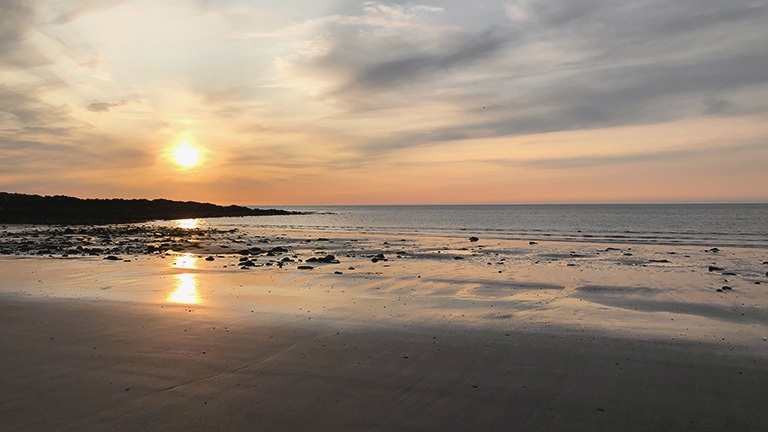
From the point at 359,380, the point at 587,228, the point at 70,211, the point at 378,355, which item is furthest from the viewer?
the point at 70,211

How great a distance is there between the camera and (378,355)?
8.05m

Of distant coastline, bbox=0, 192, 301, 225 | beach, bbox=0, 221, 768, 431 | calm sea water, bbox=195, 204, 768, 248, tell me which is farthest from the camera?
distant coastline, bbox=0, 192, 301, 225

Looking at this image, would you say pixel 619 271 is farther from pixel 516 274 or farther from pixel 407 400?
pixel 407 400

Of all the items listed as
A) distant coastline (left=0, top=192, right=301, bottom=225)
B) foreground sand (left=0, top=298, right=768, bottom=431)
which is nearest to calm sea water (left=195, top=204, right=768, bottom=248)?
distant coastline (left=0, top=192, right=301, bottom=225)

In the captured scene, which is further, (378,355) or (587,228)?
(587,228)

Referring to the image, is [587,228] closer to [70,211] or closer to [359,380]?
[359,380]

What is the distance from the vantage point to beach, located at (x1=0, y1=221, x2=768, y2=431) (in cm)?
575

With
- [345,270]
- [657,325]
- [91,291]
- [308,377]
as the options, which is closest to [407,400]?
[308,377]

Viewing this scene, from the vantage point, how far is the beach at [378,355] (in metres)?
5.75

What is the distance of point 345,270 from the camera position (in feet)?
65.3

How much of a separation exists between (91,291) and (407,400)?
38.4ft

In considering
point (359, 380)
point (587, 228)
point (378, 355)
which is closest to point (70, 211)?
point (587, 228)

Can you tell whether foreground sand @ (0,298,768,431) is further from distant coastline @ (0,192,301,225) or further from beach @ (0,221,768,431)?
distant coastline @ (0,192,301,225)

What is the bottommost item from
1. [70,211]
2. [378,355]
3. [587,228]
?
[587,228]
